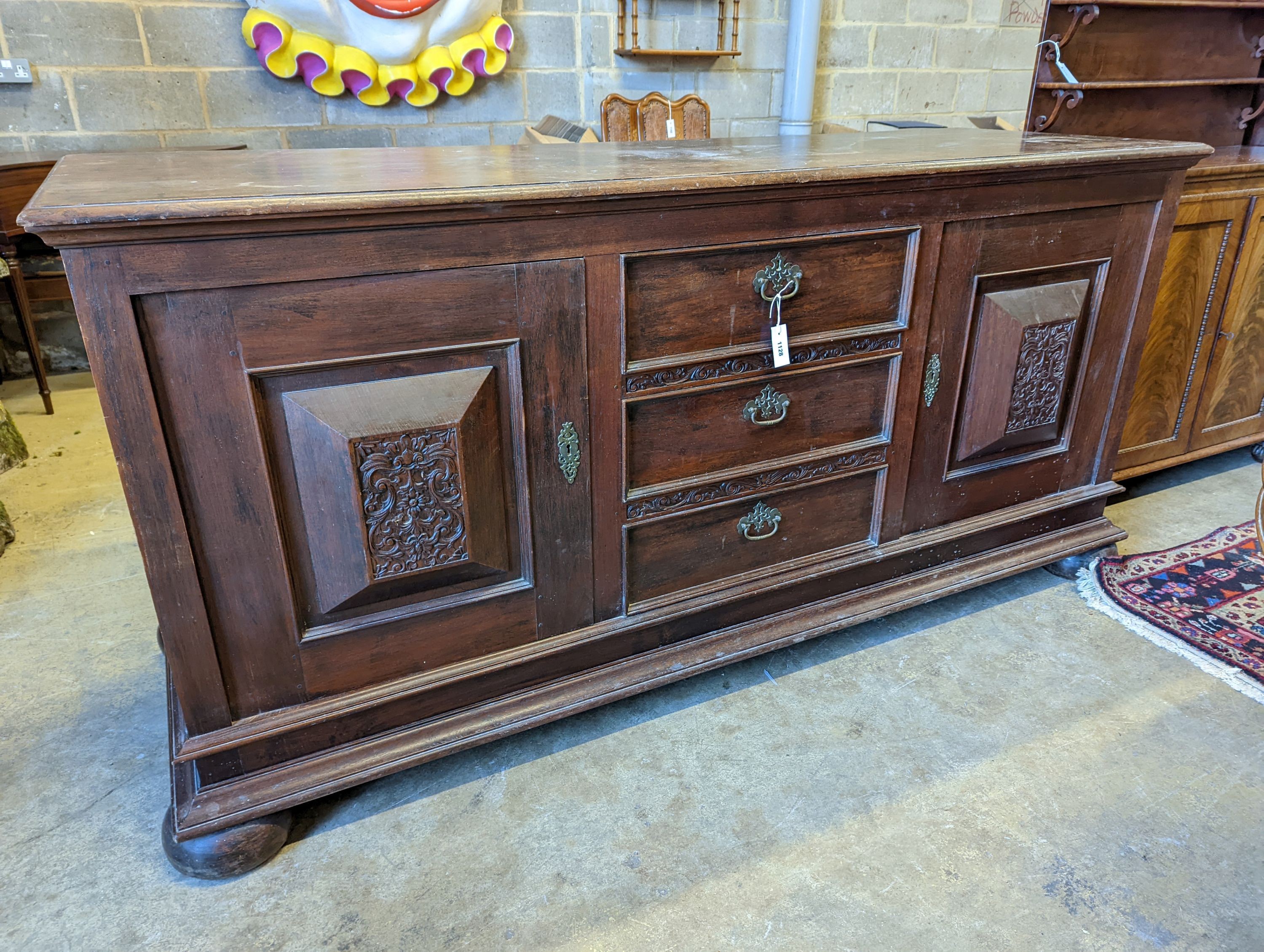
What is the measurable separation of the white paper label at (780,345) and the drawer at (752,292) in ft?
0.06

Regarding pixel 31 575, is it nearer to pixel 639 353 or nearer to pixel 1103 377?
pixel 639 353

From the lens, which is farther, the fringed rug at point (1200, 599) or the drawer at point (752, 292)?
the fringed rug at point (1200, 599)

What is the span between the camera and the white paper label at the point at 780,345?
138 cm

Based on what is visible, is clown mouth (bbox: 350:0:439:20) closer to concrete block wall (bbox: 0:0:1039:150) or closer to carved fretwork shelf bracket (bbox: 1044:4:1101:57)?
concrete block wall (bbox: 0:0:1039:150)

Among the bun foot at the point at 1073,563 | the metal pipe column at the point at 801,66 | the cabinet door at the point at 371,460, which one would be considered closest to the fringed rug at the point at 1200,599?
the bun foot at the point at 1073,563

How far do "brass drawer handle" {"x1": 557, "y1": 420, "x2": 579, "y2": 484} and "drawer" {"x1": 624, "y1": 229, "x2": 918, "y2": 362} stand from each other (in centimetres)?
15

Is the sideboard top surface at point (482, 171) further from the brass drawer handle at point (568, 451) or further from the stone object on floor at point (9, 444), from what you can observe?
the stone object on floor at point (9, 444)

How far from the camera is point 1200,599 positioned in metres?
1.86

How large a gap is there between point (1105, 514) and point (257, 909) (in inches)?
85.1

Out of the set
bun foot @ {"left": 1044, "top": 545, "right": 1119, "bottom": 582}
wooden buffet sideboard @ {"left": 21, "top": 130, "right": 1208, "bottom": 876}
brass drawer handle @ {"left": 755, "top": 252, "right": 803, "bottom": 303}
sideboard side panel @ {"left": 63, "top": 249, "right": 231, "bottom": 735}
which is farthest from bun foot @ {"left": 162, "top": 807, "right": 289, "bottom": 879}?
bun foot @ {"left": 1044, "top": 545, "right": 1119, "bottom": 582}

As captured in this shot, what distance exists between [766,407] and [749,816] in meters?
0.67

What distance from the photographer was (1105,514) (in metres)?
2.24

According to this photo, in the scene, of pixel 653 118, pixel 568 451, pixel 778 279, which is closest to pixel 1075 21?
pixel 653 118

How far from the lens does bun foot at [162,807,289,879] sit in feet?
3.92
